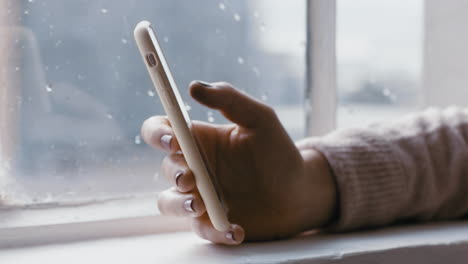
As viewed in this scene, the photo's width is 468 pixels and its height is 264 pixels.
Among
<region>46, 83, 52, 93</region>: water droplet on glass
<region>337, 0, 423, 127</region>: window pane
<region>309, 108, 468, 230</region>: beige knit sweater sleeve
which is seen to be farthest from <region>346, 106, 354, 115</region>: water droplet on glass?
<region>46, 83, 52, 93</region>: water droplet on glass

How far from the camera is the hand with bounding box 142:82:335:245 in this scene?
0.56 meters

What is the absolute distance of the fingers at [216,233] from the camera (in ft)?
1.66

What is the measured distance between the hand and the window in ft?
0.37

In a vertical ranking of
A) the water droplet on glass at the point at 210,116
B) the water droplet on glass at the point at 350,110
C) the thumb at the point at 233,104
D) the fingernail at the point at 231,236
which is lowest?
the water droplet on glass at the point at 350,110

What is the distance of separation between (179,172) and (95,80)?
0.73 feet

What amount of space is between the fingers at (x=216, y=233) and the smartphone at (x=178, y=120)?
0.5 inches

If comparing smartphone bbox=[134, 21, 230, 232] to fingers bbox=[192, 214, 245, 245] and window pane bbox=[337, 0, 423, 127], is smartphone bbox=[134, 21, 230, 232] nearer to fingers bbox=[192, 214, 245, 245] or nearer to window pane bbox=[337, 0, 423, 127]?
fingers bbox=[192, 214, 245, 245]

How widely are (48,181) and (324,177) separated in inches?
13.4

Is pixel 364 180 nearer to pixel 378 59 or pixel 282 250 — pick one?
pixel 282 250

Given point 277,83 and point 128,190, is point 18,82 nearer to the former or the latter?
point 128,190

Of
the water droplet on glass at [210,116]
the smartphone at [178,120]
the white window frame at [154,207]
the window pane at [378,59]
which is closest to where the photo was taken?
the smartphone at [178,120]

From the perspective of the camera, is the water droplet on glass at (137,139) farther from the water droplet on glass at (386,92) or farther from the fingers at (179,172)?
the water droplet on glass at (386,92)

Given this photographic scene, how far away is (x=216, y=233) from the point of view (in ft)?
1.76

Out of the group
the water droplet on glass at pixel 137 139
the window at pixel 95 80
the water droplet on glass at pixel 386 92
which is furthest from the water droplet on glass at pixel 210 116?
the water droplet on glass at pixel 386 92
